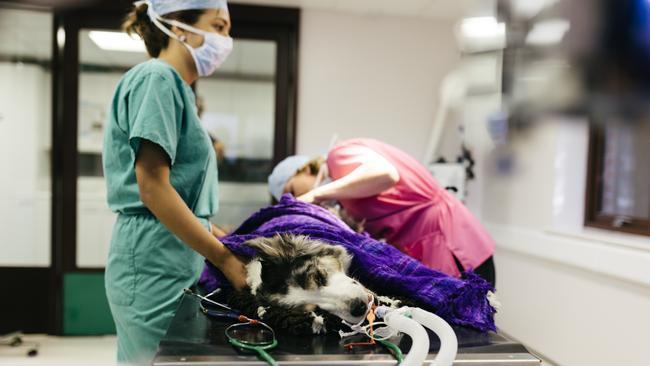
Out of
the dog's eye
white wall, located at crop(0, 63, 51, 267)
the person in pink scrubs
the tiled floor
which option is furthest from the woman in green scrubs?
white wall, located at crop(0, 63, 51, 267)

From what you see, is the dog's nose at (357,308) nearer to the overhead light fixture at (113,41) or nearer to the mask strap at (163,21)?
the mask strap at (163,21)

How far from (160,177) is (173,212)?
0.24 ft

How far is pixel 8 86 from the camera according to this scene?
280cm

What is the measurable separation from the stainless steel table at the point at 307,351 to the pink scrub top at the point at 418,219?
1.88 ft

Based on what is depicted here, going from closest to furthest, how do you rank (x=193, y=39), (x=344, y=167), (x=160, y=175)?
(x=160, y=175) → (x=193, y=39) → (x=344, y=167)

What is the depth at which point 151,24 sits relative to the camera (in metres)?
1.07

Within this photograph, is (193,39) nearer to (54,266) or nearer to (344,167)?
(344,167)

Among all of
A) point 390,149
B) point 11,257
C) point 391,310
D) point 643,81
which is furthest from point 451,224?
point 11,257

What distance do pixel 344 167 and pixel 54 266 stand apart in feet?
8.24

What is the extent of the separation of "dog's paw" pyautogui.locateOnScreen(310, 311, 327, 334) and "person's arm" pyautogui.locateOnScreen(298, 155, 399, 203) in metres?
0.47

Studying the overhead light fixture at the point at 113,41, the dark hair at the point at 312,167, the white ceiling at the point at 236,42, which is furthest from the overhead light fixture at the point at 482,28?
the overhead light fixture at the point at 113,41

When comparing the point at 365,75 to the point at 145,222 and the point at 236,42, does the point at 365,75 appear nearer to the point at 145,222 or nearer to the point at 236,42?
the point at 236,42

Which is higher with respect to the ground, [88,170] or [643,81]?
[643,81]

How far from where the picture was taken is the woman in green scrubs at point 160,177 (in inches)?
34.1
